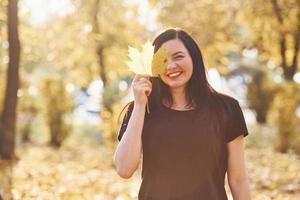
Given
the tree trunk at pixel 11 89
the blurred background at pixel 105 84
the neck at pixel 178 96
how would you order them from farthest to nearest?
A: the tree trunk at pixel 11 89, the blurred background at pixel 105 84, the neck at pixel 178 96

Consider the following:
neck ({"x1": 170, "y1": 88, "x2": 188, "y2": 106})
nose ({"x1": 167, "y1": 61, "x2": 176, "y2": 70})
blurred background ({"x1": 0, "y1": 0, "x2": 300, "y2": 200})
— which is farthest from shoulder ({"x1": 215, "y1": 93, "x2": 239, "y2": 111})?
blurred background ({"x1": 0, "y1": 0, "x2": 300, "y2": 200})

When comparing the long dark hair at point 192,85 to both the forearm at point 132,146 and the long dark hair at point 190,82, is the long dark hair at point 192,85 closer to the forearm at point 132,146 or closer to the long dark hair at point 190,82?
the long dark hair at point 190,82

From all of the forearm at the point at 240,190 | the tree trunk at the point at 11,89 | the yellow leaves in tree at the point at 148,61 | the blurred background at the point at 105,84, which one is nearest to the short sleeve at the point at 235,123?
the forearm at the point at 240,190

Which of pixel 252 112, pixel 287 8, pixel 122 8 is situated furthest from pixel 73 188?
pixel 252 112

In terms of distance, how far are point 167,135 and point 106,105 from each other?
15.3 meters

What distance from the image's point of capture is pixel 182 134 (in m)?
2.65

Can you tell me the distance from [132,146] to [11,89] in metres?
11.0

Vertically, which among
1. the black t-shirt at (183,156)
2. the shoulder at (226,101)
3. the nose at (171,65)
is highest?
the nose at (171,65)

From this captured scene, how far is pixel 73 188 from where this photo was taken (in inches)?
368

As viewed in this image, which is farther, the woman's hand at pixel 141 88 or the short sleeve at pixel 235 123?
the short sleeve at pixel 235 123

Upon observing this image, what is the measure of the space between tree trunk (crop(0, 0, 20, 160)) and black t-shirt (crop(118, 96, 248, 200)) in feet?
33.4

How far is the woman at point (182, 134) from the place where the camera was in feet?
8.60

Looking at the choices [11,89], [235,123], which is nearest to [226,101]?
[235,123]

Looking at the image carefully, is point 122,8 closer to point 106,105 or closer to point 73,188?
point 106,105
